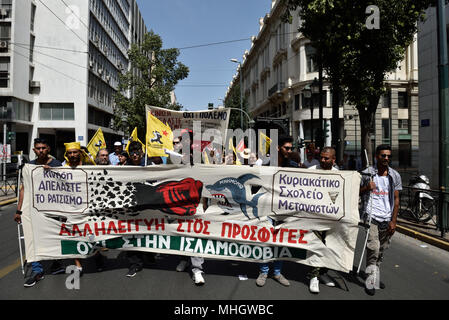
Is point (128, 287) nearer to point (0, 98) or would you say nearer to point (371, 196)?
point (371, 196)

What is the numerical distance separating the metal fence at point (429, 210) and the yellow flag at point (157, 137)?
19.0 ft

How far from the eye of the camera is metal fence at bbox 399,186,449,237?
6445 millimetres

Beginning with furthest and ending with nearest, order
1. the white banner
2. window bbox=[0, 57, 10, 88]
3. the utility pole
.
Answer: window bbox=[0, 57, 10, 88], the white banner, the utility pole

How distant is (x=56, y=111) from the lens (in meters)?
30.3

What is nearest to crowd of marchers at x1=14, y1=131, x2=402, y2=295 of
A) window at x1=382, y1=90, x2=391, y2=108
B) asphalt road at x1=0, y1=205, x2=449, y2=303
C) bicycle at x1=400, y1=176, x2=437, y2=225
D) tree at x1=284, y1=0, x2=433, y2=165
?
asphalt road at x1=0, y1=205, x2=449, y2=303

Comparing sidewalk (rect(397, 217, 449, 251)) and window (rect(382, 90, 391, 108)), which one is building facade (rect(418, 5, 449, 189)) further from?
window (rect(382, 90, 391, 108))

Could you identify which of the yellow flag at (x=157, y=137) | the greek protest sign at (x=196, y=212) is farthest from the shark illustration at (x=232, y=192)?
the yellow flag at (x=157, y=137)

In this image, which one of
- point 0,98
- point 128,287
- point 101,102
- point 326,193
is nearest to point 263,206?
point 326,193

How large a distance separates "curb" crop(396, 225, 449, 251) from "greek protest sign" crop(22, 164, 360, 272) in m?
3.17

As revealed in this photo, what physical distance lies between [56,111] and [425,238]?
32.5 meters

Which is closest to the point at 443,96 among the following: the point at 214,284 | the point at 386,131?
the point at 214,284

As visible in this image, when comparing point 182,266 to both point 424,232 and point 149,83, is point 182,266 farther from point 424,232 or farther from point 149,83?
point 149,83

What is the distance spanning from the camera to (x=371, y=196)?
3979mm

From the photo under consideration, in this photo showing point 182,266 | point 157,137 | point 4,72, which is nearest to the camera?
point 182,266
